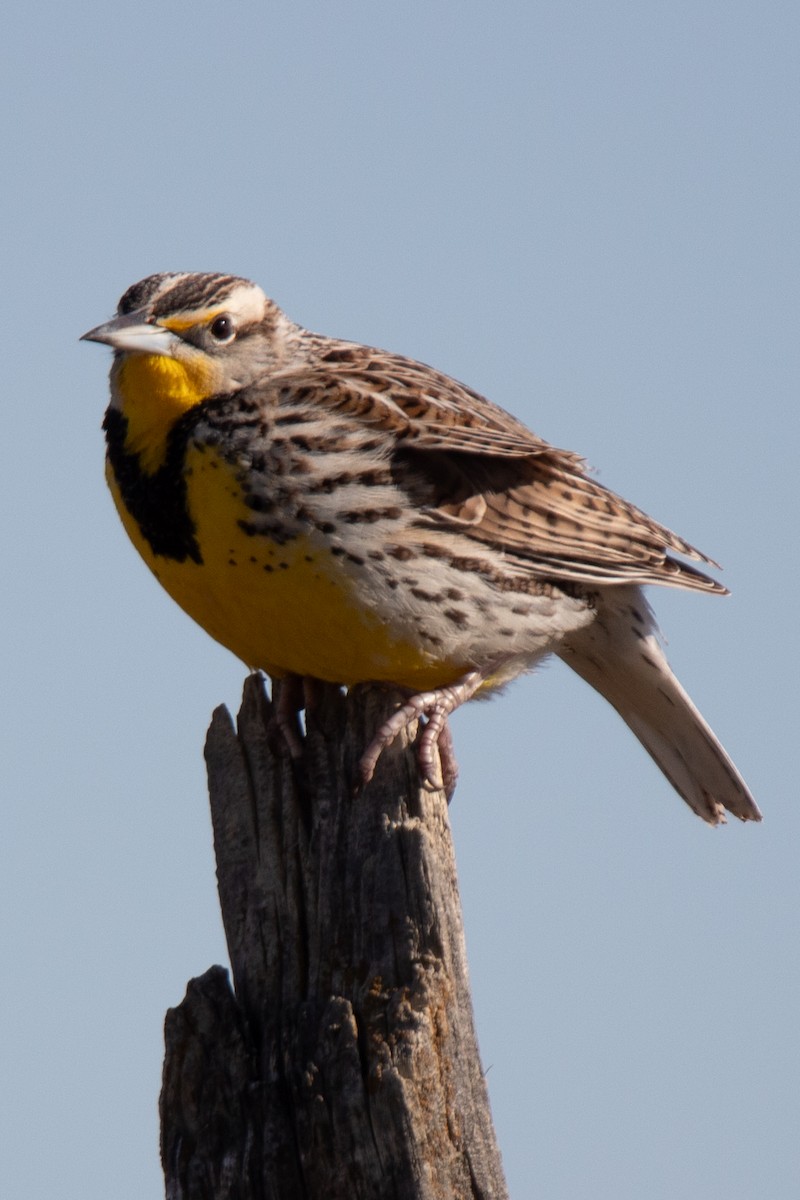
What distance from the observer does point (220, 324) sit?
211 inches

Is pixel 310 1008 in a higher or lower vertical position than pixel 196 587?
lower

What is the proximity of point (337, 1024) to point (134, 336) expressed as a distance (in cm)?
210

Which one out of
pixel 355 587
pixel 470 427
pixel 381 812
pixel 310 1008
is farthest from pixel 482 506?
pixel 310 1008

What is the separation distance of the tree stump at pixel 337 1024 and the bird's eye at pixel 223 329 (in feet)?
5.09

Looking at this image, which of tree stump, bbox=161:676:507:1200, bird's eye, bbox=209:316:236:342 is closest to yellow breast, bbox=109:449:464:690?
bird's eye, bbox=209:316:236:342

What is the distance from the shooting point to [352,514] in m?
4.96

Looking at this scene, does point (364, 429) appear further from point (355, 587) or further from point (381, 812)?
point (381, 812)

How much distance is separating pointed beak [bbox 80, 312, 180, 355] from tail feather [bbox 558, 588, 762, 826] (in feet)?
5.31

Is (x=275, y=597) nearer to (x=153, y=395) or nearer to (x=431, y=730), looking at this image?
(x=431, y=730)

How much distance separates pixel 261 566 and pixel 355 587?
0.25 m

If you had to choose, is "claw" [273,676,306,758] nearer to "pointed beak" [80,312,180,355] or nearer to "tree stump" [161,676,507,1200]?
"tree stump" [161,676,507,1200]

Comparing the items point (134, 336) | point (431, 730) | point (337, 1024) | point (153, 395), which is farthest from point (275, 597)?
point (337, 1024)

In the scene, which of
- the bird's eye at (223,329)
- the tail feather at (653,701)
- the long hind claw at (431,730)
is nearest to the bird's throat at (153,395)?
the bird's eye at (223,329)

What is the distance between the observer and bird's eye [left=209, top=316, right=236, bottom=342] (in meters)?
5.35
